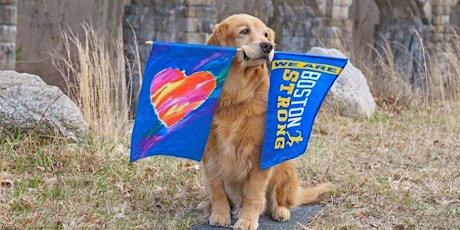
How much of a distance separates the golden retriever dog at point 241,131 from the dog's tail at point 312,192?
55 cm

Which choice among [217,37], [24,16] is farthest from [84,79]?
[24,16]

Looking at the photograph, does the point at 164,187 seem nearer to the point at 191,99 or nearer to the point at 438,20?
the point at 191,99

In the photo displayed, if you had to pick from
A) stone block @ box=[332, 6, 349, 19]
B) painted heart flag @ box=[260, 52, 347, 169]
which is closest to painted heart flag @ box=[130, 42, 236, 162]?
painted heart flag @ box=[260, 52, 347, 169]

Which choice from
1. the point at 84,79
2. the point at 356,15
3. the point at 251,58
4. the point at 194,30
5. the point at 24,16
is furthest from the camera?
the point at 356,15

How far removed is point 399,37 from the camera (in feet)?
58.1

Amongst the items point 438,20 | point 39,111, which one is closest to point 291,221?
point 39,111

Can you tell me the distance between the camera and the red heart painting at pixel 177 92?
5590 millimetres

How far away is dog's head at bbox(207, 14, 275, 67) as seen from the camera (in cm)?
550

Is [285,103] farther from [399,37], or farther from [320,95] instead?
[399,37]

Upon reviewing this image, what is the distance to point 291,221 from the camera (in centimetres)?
606

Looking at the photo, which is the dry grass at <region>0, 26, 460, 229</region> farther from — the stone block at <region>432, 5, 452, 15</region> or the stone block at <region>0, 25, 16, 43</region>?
the stone block at <region>432, 5, 452, 15</region>

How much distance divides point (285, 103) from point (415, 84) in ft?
36.1

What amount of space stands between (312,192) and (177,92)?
144cm

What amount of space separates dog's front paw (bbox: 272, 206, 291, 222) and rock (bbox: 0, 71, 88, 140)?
6.80 feet
